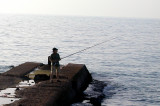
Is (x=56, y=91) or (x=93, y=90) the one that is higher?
(x=56, y=91)

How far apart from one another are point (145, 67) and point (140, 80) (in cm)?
644

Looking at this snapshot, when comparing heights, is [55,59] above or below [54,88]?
above

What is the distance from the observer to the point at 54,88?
11727 mm

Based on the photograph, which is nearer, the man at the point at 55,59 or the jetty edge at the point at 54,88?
the jetty edge at the point at 54,88

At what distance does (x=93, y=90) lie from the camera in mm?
15797

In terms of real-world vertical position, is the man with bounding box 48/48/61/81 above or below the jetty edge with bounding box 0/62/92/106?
above

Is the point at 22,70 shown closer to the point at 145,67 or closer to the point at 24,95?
the point at 24,95

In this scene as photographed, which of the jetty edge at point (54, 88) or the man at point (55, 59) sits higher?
the man at point (55, 59)

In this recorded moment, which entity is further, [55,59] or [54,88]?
[55,59]

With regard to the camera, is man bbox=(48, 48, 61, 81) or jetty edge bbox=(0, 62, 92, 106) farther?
man bbox=(48, 48, 61, 81)

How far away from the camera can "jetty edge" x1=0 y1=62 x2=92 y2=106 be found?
402 inches

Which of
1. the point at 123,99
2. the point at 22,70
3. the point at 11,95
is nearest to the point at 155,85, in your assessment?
the point at 123,99

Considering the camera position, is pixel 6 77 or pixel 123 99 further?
pixel 123 99

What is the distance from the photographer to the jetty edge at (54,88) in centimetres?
1021
